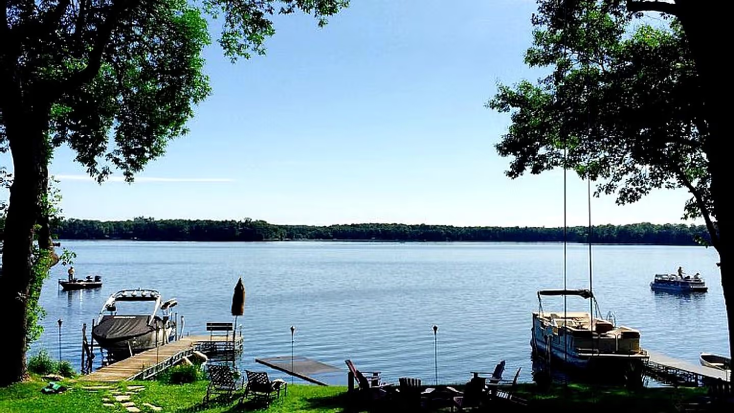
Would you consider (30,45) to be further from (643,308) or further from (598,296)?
(598,296)

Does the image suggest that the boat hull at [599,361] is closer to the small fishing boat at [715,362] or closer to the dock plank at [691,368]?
the dock plank at [691,368]

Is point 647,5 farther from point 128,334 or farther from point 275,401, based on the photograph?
point 128,334

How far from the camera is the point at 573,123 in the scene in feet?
60.5

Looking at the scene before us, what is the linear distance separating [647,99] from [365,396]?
11.2 m

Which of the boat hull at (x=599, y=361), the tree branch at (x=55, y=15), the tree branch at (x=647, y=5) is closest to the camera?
the tree branch at (x=647, y=5)

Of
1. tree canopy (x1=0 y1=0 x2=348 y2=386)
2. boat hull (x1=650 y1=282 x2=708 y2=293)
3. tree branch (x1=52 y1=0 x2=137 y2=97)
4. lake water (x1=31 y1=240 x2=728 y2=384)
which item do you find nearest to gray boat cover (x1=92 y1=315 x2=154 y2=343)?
lake water (x1=31 y1=240 x2=728 y2=384)

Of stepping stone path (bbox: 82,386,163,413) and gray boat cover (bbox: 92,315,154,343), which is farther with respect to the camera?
gray boat cover (bbox: 92,315,154,343)

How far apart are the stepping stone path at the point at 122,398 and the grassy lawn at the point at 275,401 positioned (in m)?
0.05

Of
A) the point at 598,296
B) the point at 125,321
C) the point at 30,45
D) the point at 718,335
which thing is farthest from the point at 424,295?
the point at 30,45

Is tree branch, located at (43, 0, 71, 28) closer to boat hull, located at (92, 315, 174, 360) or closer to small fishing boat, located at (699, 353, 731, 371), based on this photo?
boat hull, located at (92, 315, 174, 360)

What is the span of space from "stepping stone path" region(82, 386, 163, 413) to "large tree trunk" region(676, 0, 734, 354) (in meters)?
11.9

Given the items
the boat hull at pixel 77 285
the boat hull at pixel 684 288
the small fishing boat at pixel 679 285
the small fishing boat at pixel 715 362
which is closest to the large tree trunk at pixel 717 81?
the small fishing boat at pixel 715 362

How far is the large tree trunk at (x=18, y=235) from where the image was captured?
14828 mm

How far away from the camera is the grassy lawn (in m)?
13.6
